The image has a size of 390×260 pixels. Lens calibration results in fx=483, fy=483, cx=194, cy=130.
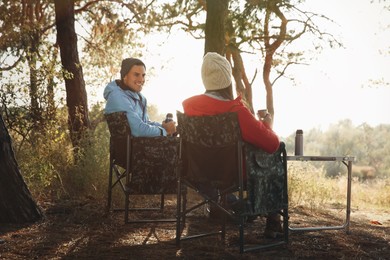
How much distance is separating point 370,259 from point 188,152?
4.77 ft

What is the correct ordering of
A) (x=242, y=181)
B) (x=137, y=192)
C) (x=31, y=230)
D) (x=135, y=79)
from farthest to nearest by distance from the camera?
(x=135, y=79) → (x=137, y=192) → (x=31, y=230) → (x=242, y=181)

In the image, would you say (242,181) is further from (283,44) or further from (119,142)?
(283,44)

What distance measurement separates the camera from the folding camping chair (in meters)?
3.08

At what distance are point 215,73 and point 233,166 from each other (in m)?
0.71

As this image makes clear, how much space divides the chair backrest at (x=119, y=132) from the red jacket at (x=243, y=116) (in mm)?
1010

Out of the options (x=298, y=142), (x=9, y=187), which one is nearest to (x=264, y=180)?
(x=298, y=142)

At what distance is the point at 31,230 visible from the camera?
3893 mm

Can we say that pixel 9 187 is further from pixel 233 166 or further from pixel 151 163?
pixel 233 166

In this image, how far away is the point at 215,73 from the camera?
3.44 meters

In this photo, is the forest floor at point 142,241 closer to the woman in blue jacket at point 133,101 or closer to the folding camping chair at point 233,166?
the folding camping chair at point 233,166

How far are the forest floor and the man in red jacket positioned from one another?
2.63ft

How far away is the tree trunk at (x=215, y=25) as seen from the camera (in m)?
5.24

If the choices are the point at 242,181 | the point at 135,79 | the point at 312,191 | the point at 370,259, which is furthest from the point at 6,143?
the point at 312,191

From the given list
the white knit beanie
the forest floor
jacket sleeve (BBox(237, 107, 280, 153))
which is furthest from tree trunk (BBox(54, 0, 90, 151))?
jacket sleeve (BBox(237, 107, 280, 153))
